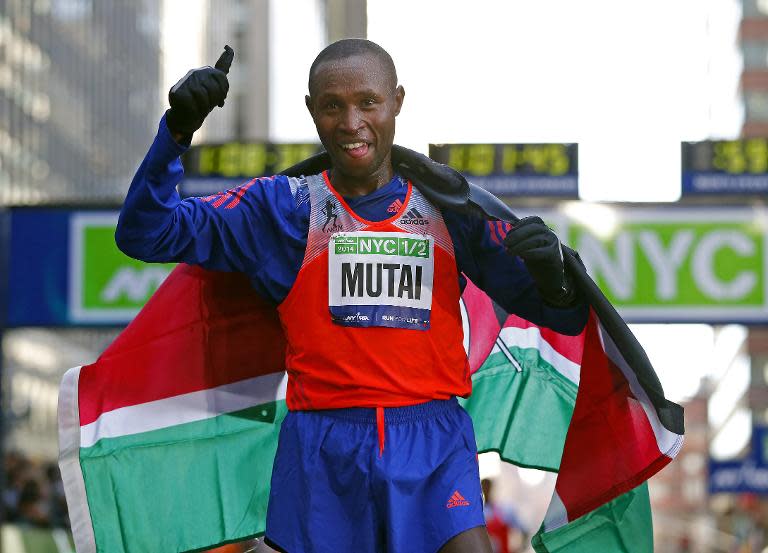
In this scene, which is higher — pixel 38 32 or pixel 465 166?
pixel 38 32

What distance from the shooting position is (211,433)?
5539mm

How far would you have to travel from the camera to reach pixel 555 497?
539 centimetres

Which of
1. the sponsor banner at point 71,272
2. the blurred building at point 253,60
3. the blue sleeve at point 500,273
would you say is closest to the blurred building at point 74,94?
the blurred building at point 253,60

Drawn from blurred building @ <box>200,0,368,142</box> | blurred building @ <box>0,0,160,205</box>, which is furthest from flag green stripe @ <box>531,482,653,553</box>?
blurred building @ <box>200,0,368,142</box>

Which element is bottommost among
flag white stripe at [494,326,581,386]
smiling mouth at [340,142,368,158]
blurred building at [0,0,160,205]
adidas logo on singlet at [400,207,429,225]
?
flag white stripe at [494,326,581,386]

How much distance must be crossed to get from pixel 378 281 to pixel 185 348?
44.8 inches

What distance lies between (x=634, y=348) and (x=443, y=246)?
704 millimetres

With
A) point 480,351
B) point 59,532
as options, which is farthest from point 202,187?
point 480,351

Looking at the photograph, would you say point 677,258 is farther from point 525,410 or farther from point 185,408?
point 185,408

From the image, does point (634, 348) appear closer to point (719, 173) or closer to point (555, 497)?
point (555, 497)

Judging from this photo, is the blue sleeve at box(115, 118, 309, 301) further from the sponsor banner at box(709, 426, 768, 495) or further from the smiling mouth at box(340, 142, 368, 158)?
the sponsor banner at box(709, 426, 768, 495)

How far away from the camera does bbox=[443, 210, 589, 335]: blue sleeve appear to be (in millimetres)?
4836

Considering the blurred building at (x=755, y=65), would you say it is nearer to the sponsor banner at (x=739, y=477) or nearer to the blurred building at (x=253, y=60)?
the blurred building at (x=253, y=60)

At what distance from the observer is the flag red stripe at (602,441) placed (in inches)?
205
